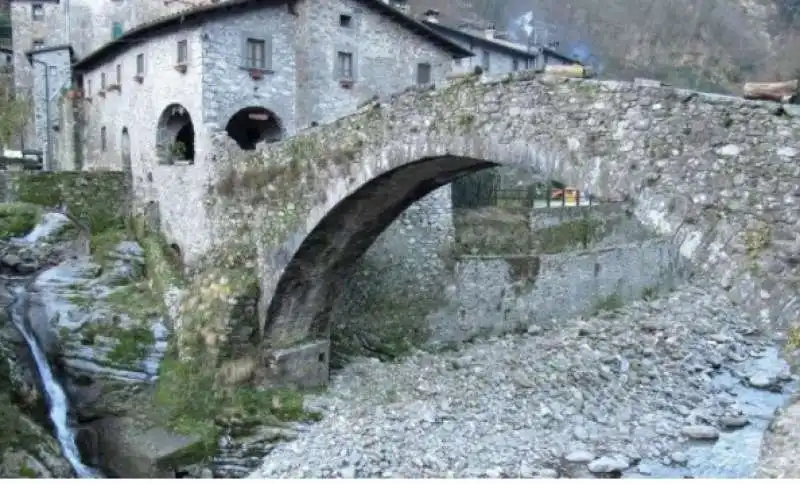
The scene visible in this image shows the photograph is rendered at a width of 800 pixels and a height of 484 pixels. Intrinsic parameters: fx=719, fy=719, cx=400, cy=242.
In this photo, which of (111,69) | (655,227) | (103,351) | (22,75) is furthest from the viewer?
(22,75)

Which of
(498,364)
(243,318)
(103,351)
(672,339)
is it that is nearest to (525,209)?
(672,339)

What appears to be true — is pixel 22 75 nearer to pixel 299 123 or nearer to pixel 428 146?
pixel 299 123

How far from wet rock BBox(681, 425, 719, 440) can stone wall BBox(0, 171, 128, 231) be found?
44.2ft

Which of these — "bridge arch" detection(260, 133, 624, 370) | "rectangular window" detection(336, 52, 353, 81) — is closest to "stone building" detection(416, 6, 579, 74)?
"rectangular window" detection(336, 52, 353, 81)

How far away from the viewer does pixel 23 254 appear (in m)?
15.0

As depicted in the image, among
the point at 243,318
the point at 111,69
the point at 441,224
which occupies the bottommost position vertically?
the point at 243,318

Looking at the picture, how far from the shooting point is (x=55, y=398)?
11391mm

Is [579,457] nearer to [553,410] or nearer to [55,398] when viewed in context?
[553,410]

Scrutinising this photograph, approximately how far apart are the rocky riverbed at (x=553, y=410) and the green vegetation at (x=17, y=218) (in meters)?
7.78

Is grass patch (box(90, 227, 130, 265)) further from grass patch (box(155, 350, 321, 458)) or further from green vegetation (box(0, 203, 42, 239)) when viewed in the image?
grass patch (box(155, 350, 321, 458))

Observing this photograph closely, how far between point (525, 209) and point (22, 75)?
24.3 metres

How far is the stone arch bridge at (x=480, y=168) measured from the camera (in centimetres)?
619

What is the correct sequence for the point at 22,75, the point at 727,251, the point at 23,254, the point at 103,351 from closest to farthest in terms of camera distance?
1. the point at 727,251
2. the point at 103,351
3. the point at 23,254
4. the point at 22,75

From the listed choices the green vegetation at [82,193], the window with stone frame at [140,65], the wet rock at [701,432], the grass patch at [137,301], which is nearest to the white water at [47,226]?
the green vegetation at [82,193]
